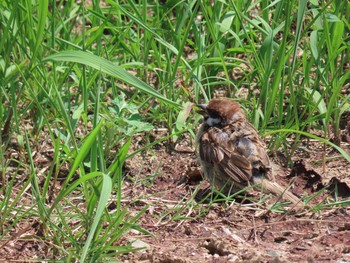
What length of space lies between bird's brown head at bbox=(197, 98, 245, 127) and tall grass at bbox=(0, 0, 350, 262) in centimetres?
12

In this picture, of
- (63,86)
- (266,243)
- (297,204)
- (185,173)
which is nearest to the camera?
(266,243)

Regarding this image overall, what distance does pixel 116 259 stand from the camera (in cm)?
495

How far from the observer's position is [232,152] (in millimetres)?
6391

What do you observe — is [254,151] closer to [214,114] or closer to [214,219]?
[214,114]

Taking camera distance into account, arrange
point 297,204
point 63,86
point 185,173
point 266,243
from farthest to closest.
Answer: point 63,86, point 185,173, point 297,204, point 266,243

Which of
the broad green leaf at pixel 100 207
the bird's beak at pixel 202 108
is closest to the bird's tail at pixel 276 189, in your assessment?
the bird's beak at pixel 202 108

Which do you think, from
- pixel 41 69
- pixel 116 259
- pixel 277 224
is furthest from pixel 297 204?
pixel 41 69

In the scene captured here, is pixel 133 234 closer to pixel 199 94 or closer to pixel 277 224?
pixel 277 224

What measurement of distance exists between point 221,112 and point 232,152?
13.5 inches

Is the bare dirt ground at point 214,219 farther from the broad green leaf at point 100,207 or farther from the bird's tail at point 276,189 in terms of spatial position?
the broad green leaf at point 100,207

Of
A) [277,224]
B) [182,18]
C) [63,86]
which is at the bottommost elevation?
[277,224]

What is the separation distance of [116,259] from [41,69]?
1712 mm

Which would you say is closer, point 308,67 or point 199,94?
point 308,67

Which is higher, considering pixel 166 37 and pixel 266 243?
pixel 166 37
